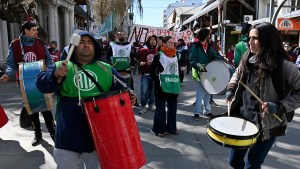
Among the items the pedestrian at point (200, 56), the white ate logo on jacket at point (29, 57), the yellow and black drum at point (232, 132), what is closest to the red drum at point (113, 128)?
the yellow and black drum at point (232, 132)

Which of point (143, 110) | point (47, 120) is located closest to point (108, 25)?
point (143, 110)

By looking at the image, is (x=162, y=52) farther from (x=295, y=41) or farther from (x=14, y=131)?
(x=295, y=41)

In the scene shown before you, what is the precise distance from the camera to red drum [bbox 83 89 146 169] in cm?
222

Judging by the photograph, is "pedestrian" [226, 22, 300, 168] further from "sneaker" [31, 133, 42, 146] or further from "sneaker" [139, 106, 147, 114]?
"sneaker" [139, 106, 147, 114]

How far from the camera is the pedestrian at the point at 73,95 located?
2.43 metres

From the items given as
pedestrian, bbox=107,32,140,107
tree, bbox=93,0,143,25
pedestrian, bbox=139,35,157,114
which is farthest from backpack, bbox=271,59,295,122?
tree, bbox=93,0,143,25

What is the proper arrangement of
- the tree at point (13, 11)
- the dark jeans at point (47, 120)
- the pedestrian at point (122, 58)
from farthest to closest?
the tree at point (13, 11) < the pedestrian at point (122, 58) < the dark jeans at point (47, 120)

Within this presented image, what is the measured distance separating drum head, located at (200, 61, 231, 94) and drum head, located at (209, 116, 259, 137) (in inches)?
109

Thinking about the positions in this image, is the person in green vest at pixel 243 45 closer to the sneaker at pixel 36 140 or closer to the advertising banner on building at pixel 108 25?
the sneaker at pixel 36 140

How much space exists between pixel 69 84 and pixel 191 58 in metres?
3.77

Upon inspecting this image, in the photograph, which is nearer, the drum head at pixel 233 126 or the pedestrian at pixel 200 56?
the drum head at pixel 233 126

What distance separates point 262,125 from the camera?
2.51 metres

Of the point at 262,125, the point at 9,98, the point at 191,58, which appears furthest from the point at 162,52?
the point at 9,98

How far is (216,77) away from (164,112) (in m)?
1.21
